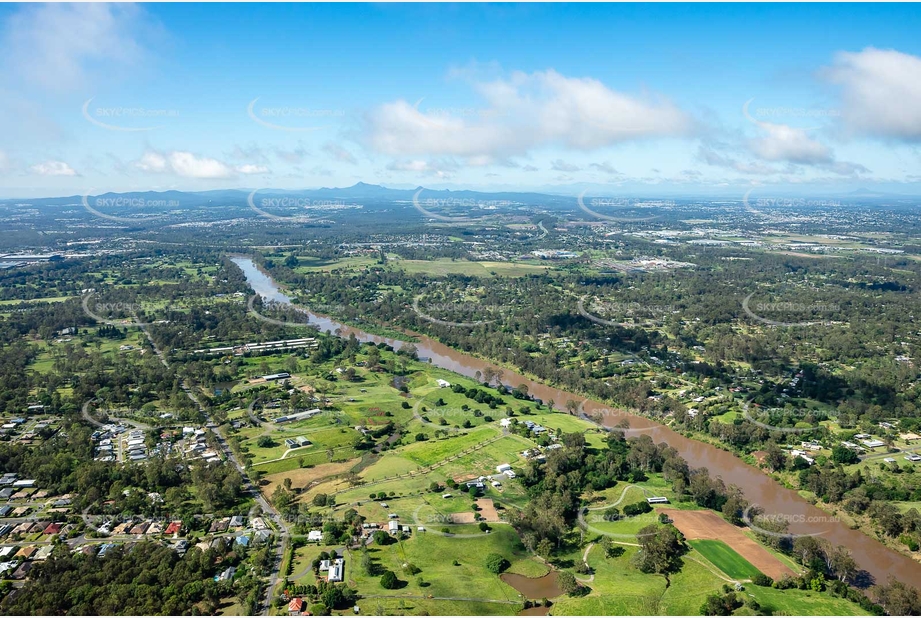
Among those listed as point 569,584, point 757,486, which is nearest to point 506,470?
point 569,584

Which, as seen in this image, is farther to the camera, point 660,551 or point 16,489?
point 16,489

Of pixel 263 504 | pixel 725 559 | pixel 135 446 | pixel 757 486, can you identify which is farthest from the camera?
pixel 135 446

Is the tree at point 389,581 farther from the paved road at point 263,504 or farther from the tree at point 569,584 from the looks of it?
the tree at point 569,584

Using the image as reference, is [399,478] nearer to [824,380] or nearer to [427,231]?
[824,380]

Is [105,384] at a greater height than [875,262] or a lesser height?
lesser

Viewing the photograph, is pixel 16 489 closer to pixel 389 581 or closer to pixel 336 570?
pixel 336 570

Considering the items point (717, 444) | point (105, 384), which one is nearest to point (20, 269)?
point (105, 384)

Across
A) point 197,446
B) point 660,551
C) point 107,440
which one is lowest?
point 107,440
